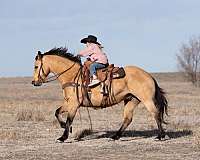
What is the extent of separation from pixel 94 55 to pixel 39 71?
155cm

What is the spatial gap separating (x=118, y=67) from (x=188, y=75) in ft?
259

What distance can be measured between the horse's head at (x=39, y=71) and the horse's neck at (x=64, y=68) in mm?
197

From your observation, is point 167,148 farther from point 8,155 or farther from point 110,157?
point 8,155

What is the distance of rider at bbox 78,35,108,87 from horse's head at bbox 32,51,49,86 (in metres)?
1.14

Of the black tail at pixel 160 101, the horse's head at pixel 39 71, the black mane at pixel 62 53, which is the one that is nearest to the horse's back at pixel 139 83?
the black tail at pixel 160 101

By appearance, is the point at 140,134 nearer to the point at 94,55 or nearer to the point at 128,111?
the point at 128,111

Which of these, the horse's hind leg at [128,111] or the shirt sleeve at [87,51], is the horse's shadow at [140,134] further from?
the shirt sleeve at [87,51]

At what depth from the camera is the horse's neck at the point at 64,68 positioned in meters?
13.9

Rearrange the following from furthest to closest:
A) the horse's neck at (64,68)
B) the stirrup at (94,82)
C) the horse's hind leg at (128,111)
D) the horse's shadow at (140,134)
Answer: the horse's shadow at (140,134) → the horse's hind leg at (128,111) → the horse's neck at (64,68) → the stirrup at (94,82)

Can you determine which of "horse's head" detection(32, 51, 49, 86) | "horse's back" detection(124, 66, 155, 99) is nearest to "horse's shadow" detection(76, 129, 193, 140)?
"horse's back" detection(124, 66, 155, 99)

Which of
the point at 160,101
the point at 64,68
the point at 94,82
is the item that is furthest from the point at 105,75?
the point at 160,101

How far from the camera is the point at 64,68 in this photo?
13945 mm

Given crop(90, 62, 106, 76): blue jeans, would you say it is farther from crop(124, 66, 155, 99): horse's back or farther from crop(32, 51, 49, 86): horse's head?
crop(32, 51, 49, 86): horse's head

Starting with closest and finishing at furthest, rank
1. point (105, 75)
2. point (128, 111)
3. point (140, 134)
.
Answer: point (105, 75)
point (128, 111)
point (140, 134)
